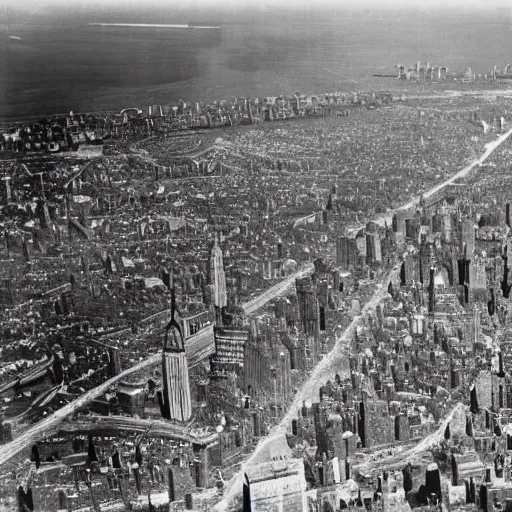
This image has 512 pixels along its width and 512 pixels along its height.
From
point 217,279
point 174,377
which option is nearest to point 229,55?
point 217,279

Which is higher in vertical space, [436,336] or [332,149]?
[332,149]

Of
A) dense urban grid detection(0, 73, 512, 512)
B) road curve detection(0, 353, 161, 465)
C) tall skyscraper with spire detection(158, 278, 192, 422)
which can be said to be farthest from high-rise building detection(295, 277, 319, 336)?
road curve detection(0, 353, 161, 465)

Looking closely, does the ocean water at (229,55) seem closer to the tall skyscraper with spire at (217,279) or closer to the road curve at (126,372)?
the tall skyscraper with spire at (217,279)

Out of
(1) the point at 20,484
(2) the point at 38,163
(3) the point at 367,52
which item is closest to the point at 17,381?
(1) the point at 20,484

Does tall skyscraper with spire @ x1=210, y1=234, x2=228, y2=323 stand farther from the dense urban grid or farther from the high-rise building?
the high-rise building

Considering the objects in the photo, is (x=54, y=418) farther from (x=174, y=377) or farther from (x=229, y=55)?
(x=229, y=55)

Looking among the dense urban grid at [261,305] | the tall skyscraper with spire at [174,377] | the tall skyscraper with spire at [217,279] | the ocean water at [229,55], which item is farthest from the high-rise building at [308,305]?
the ocean water at [229,55]

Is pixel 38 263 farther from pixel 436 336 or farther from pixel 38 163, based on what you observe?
pixel 436 336

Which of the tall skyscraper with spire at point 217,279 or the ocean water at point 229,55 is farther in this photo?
the tall skyscraper with spire at point 217,279
